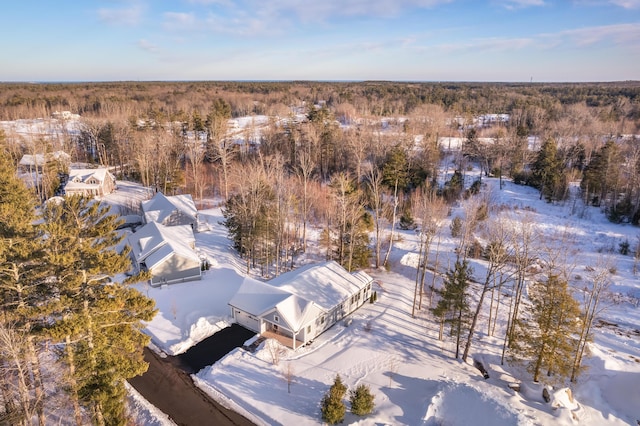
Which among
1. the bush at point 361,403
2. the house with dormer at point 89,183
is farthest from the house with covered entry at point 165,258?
the house with dormer at point 89,183

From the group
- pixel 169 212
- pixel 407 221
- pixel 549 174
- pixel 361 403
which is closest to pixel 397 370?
pixel 361 403

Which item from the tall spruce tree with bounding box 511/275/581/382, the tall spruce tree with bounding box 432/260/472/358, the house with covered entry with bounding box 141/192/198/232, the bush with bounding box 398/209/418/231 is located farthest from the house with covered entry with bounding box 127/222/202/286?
the bush with bounding box 398/209/418/231

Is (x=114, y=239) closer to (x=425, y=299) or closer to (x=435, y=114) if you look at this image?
(x=425, y=299)

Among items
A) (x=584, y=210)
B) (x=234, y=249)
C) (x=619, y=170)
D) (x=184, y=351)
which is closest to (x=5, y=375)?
(x=184, y=351)

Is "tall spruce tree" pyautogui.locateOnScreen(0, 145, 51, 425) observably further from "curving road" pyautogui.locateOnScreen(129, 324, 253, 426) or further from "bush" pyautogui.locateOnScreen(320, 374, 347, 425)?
"bush" pyautogui.locateOnScreen(320, 374, 347, 425)

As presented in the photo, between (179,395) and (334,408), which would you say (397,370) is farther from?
(179,395)

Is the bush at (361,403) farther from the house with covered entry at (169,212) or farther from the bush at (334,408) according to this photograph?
the house with covered entry at (169,212)

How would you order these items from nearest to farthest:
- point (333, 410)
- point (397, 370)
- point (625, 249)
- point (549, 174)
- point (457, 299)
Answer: point (333, 410) < point (397, 370) < point (457, 299) < point (625, 249) < point (549, 174)
